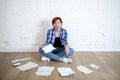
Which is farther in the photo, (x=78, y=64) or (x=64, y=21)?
(x=64, y=21)

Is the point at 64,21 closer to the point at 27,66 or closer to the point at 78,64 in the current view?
the point at 78,64

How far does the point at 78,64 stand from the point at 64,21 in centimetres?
113

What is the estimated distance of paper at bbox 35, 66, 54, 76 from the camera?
94.7 inches

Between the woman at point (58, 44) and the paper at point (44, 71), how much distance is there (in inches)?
14.4

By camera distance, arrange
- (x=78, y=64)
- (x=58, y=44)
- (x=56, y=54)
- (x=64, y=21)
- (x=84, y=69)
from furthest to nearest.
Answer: (x=64, y=21)
(x=58, y=44)
(x=56, y=54)
(x=78, y=64)
(x=84, y=69)

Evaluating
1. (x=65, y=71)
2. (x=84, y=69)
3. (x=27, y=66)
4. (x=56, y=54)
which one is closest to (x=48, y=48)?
(x=56, y=54)

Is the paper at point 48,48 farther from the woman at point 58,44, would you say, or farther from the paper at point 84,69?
the paper at point 84,69

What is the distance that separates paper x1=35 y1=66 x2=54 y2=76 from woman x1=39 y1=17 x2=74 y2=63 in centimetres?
36

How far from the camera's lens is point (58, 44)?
3.24m

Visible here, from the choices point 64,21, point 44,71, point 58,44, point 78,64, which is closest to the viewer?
point 44,71

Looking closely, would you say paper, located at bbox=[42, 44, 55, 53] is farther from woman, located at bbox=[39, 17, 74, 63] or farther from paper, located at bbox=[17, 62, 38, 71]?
paper, located at bbox=[17, 62, 38, 71]

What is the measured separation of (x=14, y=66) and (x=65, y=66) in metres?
0.94

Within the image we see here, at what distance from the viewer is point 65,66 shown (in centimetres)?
277

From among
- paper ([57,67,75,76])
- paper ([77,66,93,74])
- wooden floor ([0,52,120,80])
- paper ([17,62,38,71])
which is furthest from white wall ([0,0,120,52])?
paper ([57,67,75,76])
